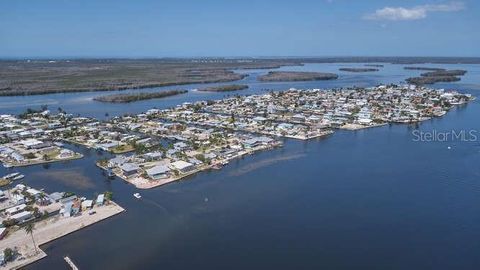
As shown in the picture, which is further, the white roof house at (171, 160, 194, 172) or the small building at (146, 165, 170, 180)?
the white roof house at (171, 160, 194, 172)

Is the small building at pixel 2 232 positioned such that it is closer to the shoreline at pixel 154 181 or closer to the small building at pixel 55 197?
the small building at pixel 55 197

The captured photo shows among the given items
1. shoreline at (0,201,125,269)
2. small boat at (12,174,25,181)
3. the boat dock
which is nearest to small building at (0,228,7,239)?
shoreline at (0,201,125,269)

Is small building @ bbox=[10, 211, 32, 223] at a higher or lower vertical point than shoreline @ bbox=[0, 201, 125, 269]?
higher

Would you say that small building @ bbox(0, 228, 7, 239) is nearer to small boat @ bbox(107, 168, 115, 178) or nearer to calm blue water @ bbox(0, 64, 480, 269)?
calm blue water @ bbox(0, 64, 480, 269)

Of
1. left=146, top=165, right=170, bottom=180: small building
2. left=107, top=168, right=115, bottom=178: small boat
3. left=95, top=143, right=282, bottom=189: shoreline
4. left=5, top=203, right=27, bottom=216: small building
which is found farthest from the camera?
left=107, top=168, right=115, bottom=178: small boat

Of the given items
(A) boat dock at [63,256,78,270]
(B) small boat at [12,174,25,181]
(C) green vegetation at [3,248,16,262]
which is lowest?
(A) boat dock at [63,256,78,270]

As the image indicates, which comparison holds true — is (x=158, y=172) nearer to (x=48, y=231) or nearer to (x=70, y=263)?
(x=48, y=231)

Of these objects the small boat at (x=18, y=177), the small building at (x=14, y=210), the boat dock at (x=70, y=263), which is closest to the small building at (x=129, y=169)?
the small boat at (x=18, y=177)

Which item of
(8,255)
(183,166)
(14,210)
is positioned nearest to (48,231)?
(8,255)

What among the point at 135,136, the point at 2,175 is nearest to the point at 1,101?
the point at 135,136
